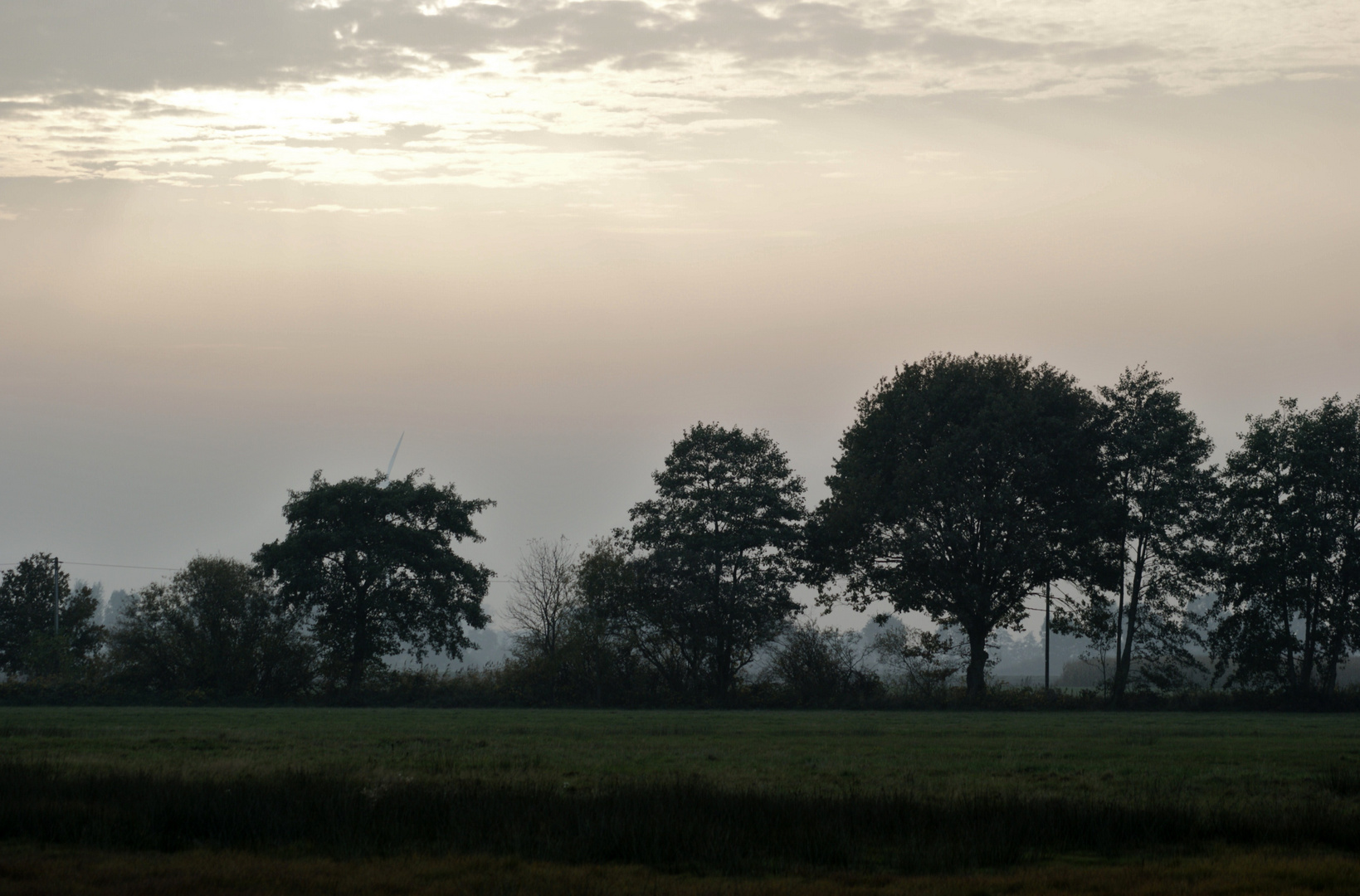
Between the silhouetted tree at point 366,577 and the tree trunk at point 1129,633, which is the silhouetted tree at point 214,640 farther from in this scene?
the tree trunk at point 1129,633

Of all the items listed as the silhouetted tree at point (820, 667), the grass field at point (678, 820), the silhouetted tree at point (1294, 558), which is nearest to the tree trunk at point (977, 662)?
the silhouetted tree at point (820, 667)

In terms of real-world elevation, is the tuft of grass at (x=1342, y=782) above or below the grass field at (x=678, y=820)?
above

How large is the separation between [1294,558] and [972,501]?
744 inches

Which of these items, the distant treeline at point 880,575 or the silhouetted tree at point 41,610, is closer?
the distant treeline at point 880,575

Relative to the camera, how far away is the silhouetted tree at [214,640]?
6500cm

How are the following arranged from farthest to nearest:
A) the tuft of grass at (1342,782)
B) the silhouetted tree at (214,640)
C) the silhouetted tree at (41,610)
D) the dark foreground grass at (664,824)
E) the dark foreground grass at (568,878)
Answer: the silhouetted tree at (41,610), the silhouetted tree at (214,640), the tuft of grass at (1342,782), the dark foreground grass at (664,824), the dark foreground grass at (568,878)

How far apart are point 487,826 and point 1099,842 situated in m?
8.07

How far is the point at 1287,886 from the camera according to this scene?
1198 centimetres

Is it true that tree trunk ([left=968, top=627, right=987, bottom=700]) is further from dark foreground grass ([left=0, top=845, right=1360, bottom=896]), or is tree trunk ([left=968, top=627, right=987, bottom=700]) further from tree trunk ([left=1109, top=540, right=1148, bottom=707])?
dark foreground grass ([left=0, top=845, right=1360, bottom=896])

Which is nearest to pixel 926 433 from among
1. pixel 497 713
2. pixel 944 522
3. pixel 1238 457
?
pixel 944 522

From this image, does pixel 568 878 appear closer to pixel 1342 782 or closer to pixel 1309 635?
pixel 1342 782

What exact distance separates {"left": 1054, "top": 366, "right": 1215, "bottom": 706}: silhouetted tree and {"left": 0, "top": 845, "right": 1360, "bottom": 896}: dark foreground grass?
4989 centimetres

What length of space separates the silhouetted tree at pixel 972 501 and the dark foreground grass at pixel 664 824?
138 feet

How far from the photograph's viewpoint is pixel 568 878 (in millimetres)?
12672
